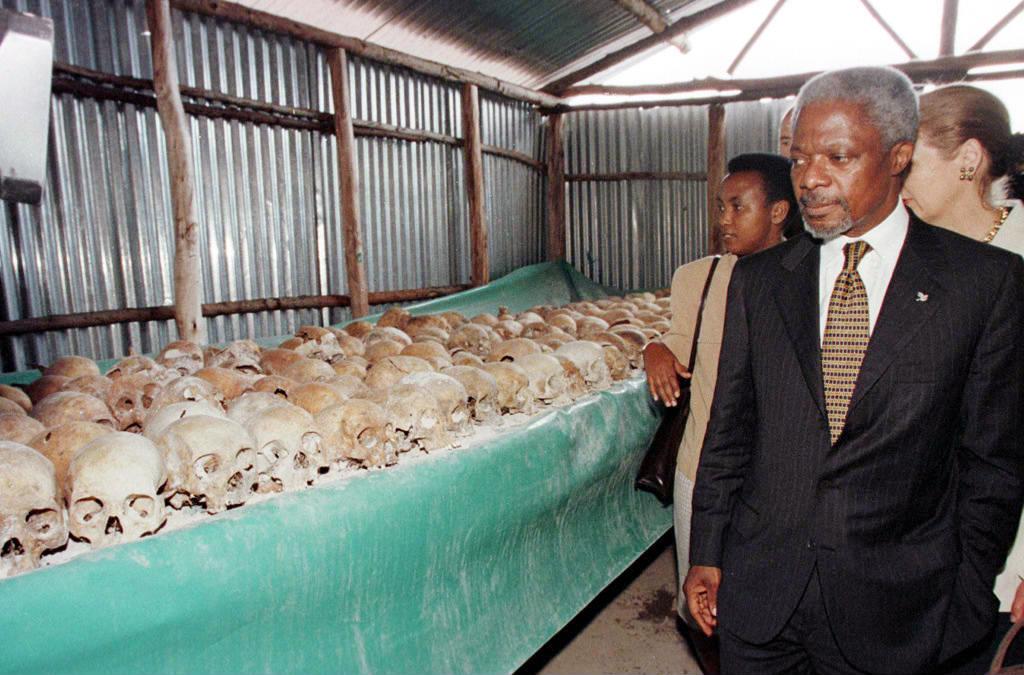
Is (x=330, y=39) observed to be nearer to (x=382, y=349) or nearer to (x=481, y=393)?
(x=382, y=349)

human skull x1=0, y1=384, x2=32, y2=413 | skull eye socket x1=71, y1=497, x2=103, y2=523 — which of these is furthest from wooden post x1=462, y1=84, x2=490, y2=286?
skull eye socket x1=71, y1=497, x2=103, y2=523

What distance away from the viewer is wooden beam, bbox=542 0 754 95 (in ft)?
32.3

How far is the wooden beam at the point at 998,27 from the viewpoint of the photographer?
822 cm

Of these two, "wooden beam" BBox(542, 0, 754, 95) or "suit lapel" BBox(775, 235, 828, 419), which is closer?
"suit lapel" BBox(775, 235, 828, 419)

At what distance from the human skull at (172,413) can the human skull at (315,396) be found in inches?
11.3

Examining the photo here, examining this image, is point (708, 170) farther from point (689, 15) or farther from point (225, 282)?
point (225, 282)

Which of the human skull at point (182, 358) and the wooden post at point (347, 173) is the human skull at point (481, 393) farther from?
the wooden post at point (347, 173)

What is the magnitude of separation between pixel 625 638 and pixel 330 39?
17.5 ft

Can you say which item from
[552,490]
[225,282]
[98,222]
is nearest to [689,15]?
[225,282]

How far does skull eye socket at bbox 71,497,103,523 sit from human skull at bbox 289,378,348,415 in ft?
2.50

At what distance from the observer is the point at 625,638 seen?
359 centimetres

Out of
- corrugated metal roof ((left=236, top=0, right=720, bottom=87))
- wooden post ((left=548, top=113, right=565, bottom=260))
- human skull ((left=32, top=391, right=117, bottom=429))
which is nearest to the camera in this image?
human skull ((left=32, top=391, right=117, bottom=429))

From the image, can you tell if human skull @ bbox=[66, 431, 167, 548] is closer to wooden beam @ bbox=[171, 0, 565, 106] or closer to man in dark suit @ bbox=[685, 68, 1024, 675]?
man in dark suit @ bbox=[685, 68, 1024, 675]

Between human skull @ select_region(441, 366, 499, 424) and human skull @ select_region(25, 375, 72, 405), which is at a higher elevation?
human skull @ select_region(25, 375, 72, 405)
